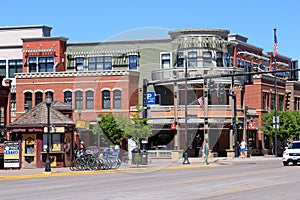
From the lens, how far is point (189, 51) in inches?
2955

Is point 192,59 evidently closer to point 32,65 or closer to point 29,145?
point 32,65

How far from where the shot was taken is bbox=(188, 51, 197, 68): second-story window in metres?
73.9

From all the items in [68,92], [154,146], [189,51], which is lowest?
[154,146]

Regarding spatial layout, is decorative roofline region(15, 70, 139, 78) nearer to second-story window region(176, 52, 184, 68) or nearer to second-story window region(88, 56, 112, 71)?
second-story window region(88, 56, 112, 71)

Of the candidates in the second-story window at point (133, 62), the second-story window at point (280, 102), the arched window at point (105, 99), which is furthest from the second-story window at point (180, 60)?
the second-story window at point (280, 102)

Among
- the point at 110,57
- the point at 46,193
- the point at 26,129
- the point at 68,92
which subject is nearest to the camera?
the point at 46,193

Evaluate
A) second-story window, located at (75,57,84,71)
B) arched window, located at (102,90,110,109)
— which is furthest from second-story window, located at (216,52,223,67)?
second-story window, located at (75,57,84,71)

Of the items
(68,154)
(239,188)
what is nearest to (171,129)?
(68,154)

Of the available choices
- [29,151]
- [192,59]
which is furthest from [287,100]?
[29,151]

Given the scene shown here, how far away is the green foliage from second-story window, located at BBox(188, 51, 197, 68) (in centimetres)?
1038

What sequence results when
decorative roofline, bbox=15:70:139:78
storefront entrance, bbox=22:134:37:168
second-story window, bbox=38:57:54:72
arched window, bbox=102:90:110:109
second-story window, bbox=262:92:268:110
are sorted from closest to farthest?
storefront entrance, bbox=22:134:37:168 → decorative roofline, bbox=15:70:139:78 → arched window, bbox=102:90:110:109 → second-story window, bbox=262:92:268:110 → second-story window, bbox=38:57:54:72

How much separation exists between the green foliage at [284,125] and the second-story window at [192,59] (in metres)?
10.4

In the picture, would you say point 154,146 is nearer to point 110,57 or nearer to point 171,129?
point 171,129

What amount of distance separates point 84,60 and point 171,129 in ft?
55.0
